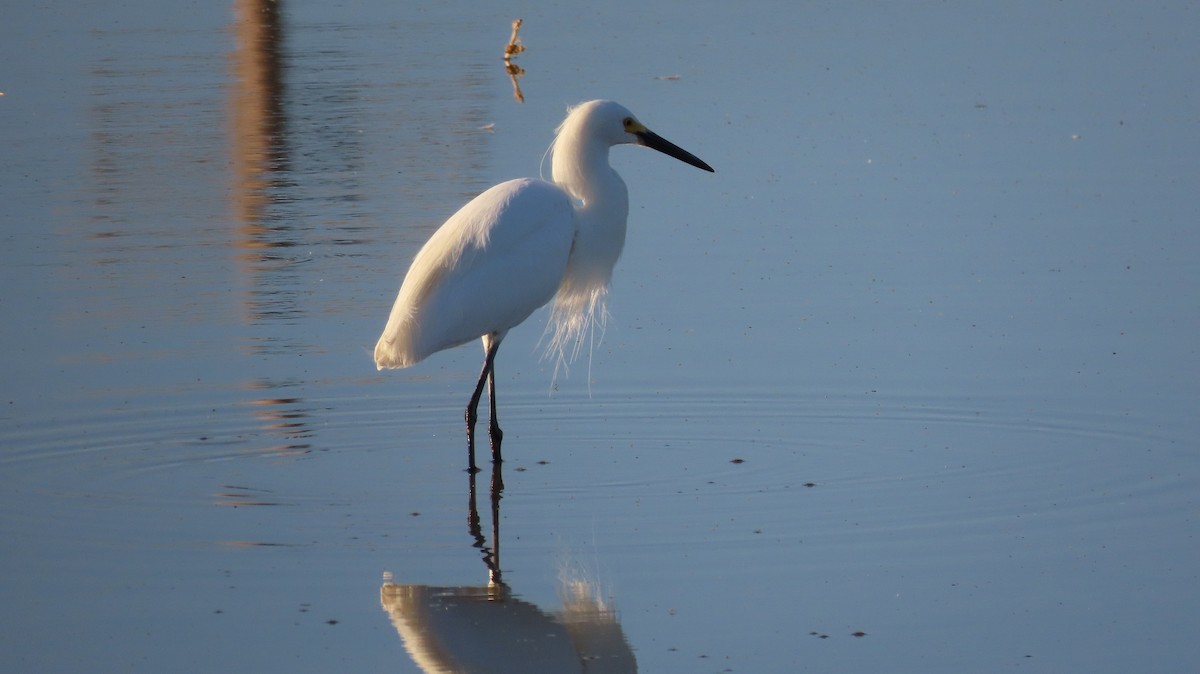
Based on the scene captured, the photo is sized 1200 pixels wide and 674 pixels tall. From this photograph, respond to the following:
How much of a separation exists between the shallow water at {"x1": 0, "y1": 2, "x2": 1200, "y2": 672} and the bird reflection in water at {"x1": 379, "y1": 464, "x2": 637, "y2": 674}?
2 centimetres

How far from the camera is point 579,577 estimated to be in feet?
18.2

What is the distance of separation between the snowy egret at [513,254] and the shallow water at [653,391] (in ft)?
1.53

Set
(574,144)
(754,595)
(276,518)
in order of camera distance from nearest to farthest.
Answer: (754,595)
(276,518)
(574,144)

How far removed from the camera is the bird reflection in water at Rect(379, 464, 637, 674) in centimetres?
488

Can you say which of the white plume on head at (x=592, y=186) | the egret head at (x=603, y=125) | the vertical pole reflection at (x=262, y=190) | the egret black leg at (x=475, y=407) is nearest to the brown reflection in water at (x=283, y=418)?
the vertical pole reflection at (x=262, y=190)

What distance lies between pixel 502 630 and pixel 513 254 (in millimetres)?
2366

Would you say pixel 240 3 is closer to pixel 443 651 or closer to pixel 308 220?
pixel 308 220

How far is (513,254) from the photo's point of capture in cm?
715

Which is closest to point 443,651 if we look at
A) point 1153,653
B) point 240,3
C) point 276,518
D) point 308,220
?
point 276,518

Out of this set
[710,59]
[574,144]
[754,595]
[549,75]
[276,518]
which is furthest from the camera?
A: [710,59]

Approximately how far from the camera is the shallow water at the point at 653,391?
17.1 feet

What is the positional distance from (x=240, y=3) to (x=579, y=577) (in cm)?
1782

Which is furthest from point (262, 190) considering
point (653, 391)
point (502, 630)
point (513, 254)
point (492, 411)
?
point (502, 630)

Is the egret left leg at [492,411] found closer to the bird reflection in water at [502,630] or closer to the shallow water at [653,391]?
the shallow water at [653,391]
